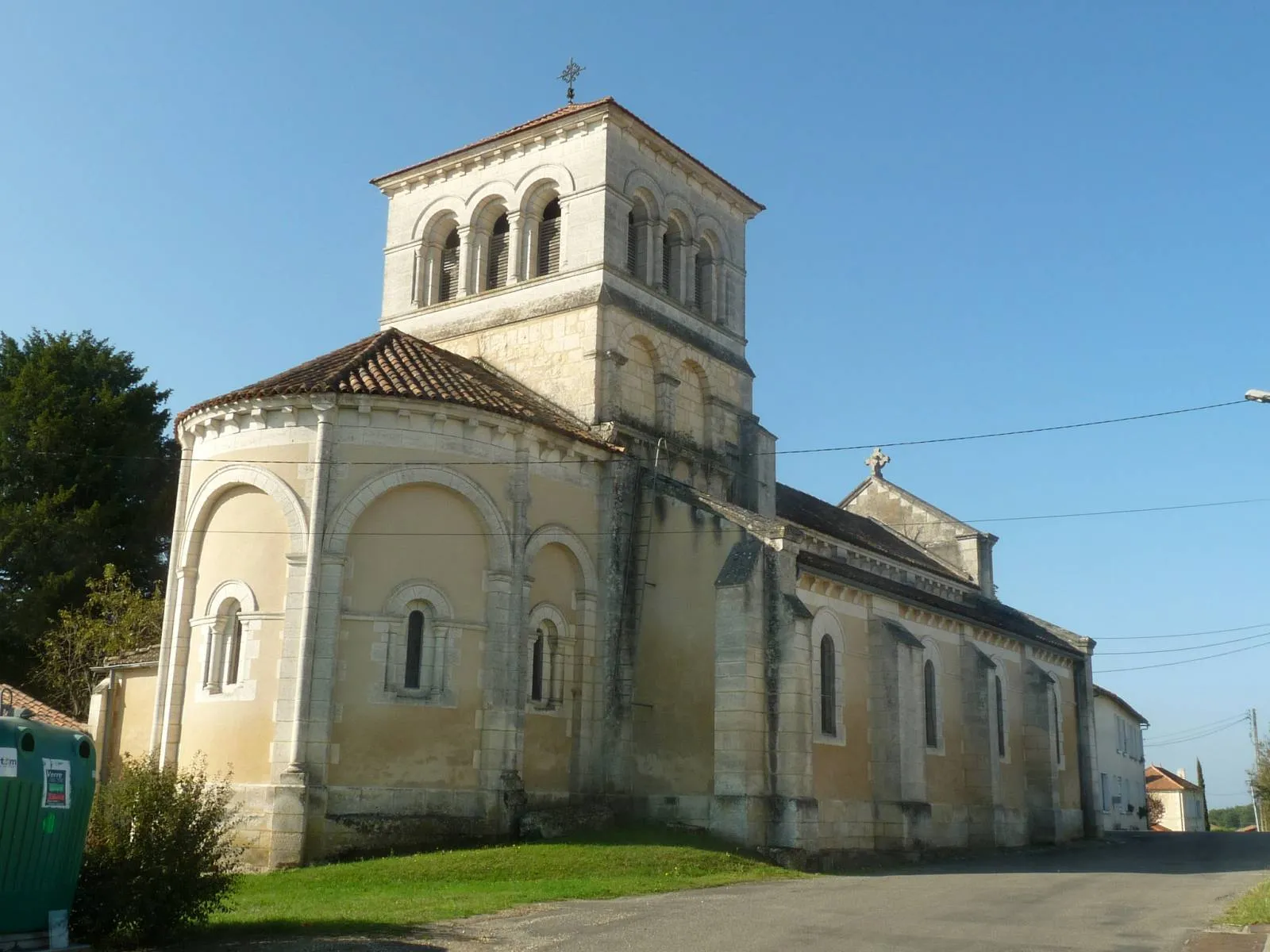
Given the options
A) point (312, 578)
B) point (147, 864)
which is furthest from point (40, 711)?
point (147, 864)

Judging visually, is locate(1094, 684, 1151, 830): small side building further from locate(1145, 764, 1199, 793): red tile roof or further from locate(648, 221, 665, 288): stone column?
locate(648, 221, 665, 288): stone column

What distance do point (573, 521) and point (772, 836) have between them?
6.94 metres

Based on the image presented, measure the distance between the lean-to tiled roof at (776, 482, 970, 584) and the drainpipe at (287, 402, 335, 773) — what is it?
12266 millimetres

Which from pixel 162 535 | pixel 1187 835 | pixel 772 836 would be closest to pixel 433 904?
pixel 772 836

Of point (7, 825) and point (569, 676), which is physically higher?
point (569, 676)

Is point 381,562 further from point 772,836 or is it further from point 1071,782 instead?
point 1071,782

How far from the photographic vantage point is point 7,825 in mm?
10578

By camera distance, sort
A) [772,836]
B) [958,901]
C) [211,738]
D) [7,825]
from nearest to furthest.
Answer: [7,825] → [958,901] → [211,738] → [772,836]

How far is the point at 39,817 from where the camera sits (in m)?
10.9

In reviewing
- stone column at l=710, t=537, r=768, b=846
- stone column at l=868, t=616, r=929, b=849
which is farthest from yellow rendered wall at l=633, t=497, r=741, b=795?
stone column at l=868, t=616, r=929, b=849

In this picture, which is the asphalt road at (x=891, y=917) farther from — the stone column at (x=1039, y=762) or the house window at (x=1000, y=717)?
the stone column at (x=1039, y=762)

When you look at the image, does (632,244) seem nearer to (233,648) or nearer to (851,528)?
(851,528)

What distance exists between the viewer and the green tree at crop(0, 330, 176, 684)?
33.4 metres

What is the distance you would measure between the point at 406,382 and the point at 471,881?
8.94 m
